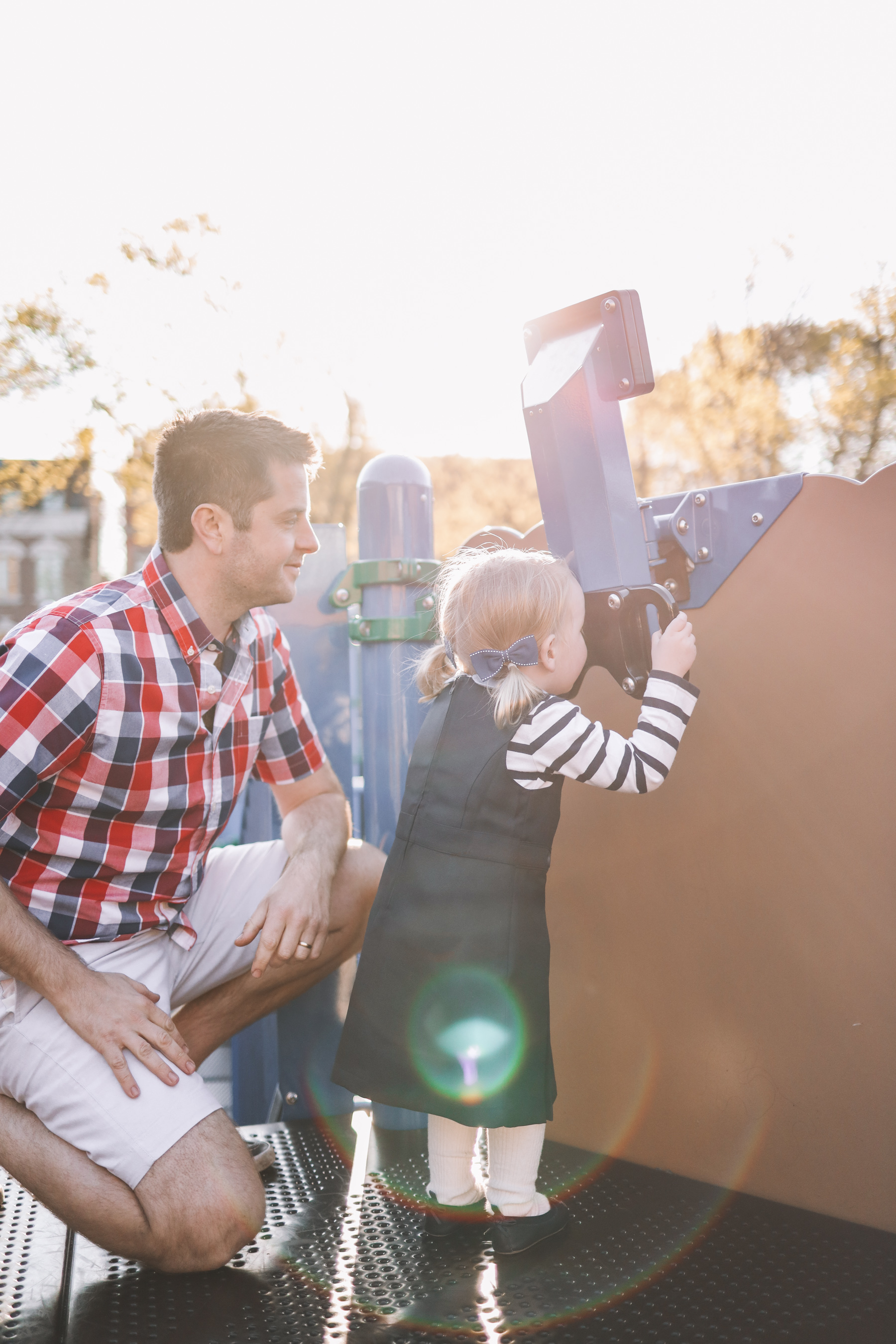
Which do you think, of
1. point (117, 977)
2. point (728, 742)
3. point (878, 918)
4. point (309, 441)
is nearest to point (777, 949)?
point (878, 918)

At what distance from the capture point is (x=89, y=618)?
1.81 meters

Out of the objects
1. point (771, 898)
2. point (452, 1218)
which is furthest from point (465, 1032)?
point (771, 898)

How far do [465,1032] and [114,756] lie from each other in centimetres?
76

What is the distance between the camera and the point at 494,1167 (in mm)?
1746

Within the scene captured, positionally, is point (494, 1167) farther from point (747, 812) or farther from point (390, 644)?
point (390, 644)

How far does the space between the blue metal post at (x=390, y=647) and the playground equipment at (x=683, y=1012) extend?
1.02ft

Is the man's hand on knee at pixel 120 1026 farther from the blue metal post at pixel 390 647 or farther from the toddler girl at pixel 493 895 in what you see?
the blue metal post at pixel 390 647

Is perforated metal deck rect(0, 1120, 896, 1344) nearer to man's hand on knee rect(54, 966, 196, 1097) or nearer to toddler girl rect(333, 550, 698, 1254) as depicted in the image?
toddler girl rect(333, 550, 698, 1254)

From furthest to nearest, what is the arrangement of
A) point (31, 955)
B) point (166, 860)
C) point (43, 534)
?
point (43, 534)
point (166, 860)
point (31, 955)

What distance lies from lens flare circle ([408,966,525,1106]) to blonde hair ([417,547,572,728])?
44 centimetres

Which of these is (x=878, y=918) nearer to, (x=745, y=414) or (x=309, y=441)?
(x=309, y=441)


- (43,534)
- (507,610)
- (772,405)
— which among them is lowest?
(507,610)

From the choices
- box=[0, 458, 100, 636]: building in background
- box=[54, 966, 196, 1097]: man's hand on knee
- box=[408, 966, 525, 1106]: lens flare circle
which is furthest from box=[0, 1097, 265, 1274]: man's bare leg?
box=[0, 458, 100, 636]: building in background

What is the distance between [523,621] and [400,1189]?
1.07 metres
